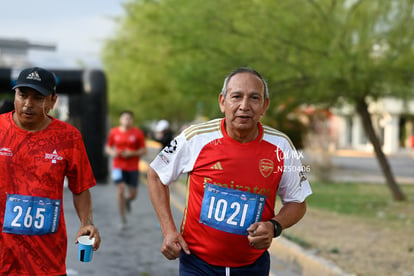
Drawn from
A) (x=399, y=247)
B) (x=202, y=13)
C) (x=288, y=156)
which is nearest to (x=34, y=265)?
(x=288, y=156)

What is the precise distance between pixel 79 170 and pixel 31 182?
11.4 inches

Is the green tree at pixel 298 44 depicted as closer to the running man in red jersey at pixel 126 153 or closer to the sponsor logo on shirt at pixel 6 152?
the running man in red jersey at pixel 126 153

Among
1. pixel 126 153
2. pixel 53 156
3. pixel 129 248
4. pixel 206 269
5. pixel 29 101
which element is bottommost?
pixel 129 248

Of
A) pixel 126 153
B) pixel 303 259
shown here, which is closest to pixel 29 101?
pixel 303 259

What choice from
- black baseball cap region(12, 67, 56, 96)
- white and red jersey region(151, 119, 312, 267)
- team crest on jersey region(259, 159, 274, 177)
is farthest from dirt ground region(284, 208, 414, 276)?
black baseball cap region(12, 67, 56, 96)

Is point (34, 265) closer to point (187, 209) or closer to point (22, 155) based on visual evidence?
point (22, 155)

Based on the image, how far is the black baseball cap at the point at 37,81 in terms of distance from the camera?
11.7ft

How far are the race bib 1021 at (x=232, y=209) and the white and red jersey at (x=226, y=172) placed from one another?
0.03 m

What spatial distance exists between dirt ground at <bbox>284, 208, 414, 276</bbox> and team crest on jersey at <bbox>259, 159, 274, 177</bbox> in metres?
3.53

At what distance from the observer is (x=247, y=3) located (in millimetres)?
12367

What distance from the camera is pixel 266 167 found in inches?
143

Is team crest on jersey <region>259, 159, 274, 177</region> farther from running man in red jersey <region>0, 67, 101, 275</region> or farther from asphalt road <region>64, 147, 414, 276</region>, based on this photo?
asphalt road <region>64, 147, 414, 276</region>

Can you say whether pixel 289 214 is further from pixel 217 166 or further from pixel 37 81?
pixel 37 81

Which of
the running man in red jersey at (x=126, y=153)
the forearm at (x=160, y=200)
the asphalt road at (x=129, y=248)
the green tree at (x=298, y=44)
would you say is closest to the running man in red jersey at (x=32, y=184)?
the forearm at (x=160, y=200)
